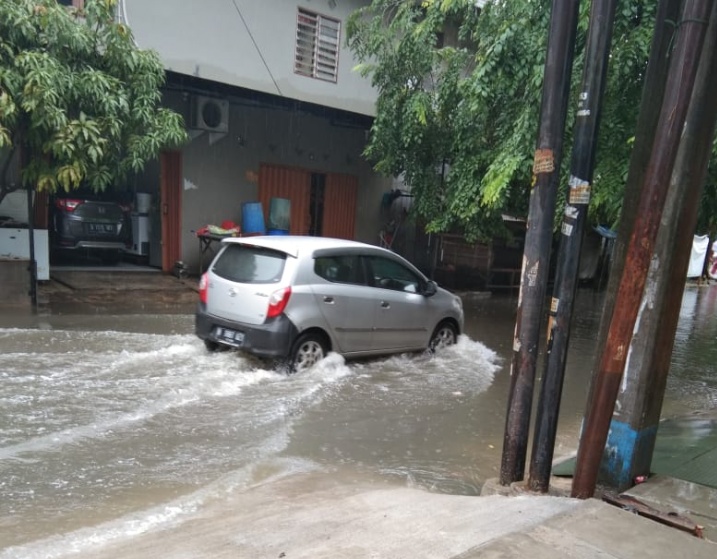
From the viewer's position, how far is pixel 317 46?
1312 centimetres

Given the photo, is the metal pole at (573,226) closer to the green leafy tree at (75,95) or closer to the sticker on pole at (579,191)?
the sticker on pole at (579,191)

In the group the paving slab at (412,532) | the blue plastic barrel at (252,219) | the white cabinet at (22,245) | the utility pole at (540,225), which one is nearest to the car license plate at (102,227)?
the white cabinet at (22,245)

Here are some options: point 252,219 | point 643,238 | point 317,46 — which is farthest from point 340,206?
point 643,238

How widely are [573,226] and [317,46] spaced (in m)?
10.9

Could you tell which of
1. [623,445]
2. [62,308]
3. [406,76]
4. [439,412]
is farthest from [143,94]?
[623,445]

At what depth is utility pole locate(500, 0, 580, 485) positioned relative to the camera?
3602 mm

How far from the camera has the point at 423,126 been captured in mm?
A: 11148

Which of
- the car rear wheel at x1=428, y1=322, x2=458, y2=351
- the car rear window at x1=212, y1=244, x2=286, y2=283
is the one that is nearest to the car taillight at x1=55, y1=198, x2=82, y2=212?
the car rear window at x1=212, y1=244, x2=286, y2=283

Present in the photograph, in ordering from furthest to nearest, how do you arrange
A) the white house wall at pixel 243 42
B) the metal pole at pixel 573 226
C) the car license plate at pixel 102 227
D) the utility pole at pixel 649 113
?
the car license plate at pixel 102 227
the white house wall at pixel 243 42
the utility pole at pixel 649 113
the metal pole at pixel 573 226

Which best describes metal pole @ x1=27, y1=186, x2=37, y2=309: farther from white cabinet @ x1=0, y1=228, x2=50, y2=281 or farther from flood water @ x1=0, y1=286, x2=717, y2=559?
flood water @ x1=0, y1=286, x2=717, y2=559

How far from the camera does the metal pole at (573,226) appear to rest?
350 cm

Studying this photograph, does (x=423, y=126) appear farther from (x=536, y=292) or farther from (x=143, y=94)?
(x=536, y=292)

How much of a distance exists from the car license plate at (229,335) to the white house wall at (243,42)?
6.31m

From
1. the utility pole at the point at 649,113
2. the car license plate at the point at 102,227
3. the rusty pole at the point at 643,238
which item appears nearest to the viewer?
the rusty pole at the point at 643,238
